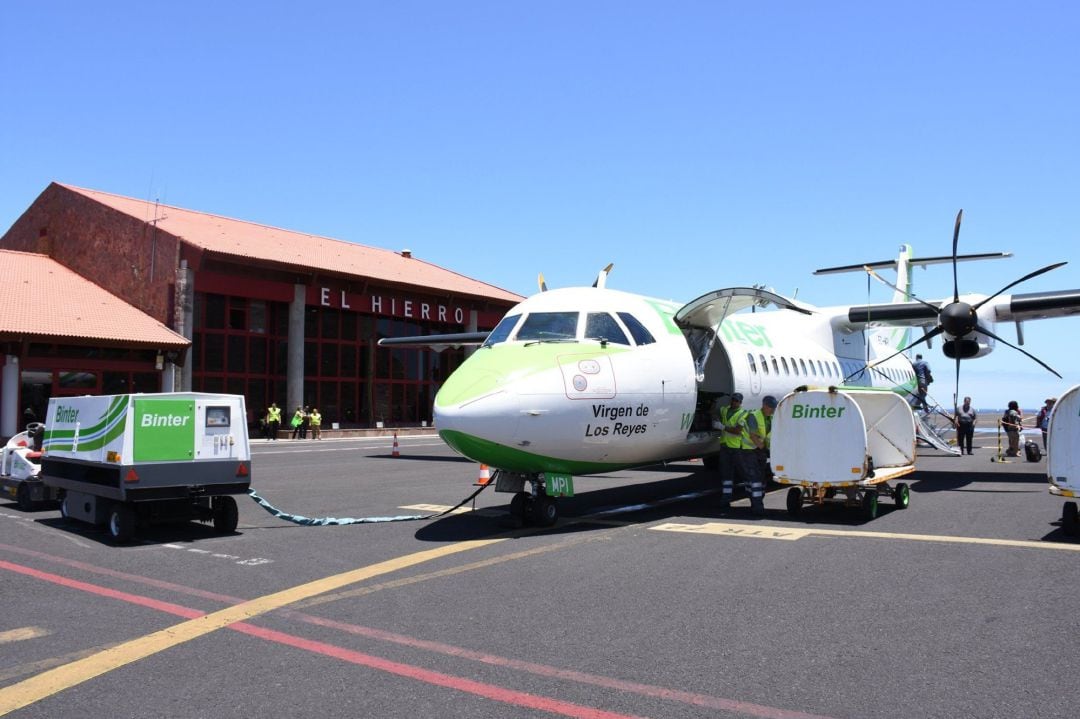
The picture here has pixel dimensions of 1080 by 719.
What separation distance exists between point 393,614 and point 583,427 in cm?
415

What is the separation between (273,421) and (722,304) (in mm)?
27776

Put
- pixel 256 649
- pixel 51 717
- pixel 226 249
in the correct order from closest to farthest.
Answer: pixel 51 717 → pixel 256 649 → pixel 226 249

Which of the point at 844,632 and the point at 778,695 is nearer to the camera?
the point at 778,695

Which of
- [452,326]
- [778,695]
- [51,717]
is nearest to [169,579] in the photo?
[51,717]

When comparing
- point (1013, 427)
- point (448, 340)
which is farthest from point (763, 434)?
point (1013, 427)

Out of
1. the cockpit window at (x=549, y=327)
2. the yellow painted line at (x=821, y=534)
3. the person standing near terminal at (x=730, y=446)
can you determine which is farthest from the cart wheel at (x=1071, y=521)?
the cockpit window at (x=549, y=327)

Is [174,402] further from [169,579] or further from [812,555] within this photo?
[812,555]

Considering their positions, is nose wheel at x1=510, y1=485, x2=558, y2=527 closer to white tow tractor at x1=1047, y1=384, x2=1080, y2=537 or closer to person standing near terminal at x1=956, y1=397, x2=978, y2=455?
white tow tractor at x1=1047, y1=384, x2=1080, y2=537

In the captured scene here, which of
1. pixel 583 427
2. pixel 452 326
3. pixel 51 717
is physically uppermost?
pixel 452 326

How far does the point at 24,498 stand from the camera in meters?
12.4

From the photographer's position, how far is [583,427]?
1009cm

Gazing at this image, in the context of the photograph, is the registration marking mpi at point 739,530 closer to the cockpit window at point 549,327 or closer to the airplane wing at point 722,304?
the cockpit window at point 549,327

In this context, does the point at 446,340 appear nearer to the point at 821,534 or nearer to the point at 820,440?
the point at 820,440

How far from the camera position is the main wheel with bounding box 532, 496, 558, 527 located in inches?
414
